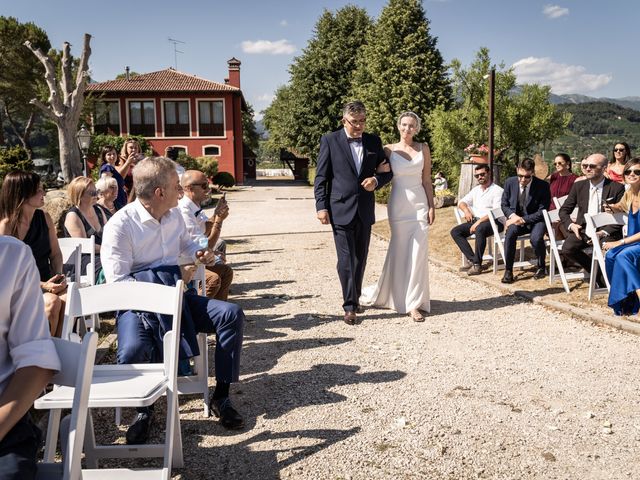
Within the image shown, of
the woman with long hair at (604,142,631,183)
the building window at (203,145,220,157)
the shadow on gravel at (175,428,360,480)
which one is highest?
the building window at (203,145,220,157)

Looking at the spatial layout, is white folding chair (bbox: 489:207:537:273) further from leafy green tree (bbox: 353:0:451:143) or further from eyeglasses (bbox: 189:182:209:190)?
leafy green tree (bbox: 353:0:451:143)

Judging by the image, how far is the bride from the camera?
22.0 feet

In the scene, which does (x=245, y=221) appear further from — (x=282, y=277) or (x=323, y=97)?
(x=323, y=97)

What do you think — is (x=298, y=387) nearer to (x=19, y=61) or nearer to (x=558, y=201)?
(x=558, y=201)

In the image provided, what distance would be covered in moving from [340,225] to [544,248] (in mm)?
3549

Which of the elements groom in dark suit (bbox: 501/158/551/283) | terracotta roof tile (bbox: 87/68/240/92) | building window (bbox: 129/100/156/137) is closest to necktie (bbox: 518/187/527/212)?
groom in dark suit (bbox: 501/158/551/283)

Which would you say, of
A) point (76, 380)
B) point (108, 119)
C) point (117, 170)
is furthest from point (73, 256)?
point (108, 119)

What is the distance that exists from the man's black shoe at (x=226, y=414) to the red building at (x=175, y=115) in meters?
41.8

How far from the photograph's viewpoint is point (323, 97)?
42.4 m

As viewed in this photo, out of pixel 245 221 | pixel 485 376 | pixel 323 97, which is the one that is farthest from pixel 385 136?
pixel 485 376

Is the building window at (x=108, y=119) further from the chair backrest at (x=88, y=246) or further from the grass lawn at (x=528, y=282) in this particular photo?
the chair backrest at (x=88, y=246)

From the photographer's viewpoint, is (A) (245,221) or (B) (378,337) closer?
(B) (378,337)

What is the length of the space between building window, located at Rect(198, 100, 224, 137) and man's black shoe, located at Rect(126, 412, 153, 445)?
42.6m

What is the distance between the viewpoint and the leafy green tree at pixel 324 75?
42.0 meters
